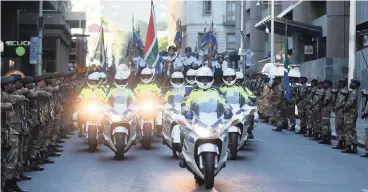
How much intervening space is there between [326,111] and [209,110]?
30.6 feet

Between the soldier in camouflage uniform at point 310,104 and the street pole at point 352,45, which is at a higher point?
the street pole at point 352,45

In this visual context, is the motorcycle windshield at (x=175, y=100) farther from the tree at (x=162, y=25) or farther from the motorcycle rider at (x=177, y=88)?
the tree at (x=162, y=25)

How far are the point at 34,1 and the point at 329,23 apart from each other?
17291mm

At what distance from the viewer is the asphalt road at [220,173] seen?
12305 mm

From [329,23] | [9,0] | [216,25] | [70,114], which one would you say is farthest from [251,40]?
[70,114]

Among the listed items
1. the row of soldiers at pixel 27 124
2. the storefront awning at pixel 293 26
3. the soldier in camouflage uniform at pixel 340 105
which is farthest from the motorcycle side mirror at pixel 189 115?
the storefront awning at pixel 293 26

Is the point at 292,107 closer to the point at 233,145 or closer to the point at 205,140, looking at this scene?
the point at 233,145

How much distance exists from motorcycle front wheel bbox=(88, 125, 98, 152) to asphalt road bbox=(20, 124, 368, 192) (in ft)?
0.68

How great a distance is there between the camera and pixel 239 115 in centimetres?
1644

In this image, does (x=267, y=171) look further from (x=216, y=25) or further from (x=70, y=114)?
(x=216, y=25)

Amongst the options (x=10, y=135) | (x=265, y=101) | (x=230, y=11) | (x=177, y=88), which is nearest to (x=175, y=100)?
(x=177, y=88)

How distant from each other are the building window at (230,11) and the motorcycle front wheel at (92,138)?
69.7 metres

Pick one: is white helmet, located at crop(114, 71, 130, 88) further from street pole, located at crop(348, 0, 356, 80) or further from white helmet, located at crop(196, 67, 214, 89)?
street pole, located at crop(348, 0, 356, 80)

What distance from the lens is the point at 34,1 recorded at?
43.5 meters
